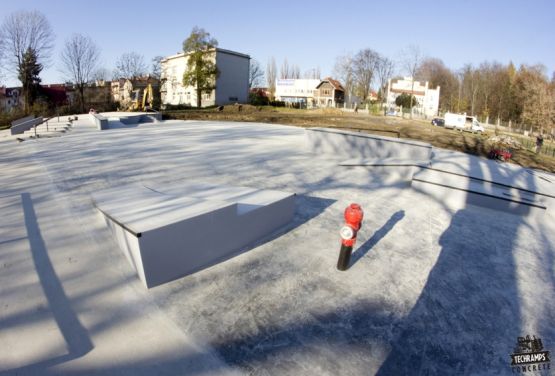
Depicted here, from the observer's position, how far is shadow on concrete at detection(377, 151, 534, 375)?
261 centimetres

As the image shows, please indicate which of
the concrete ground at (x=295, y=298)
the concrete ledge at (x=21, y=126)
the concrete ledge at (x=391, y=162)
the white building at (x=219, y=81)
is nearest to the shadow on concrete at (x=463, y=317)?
the concrete ground at (x=295, y=298)

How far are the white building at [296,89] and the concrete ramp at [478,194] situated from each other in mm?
72513

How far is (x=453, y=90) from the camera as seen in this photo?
8362 cm

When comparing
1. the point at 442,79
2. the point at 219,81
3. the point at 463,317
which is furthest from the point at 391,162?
the point at 442,79

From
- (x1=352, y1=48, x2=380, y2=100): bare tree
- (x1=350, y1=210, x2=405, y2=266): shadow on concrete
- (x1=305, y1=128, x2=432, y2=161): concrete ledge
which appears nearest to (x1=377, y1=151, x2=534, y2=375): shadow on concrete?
(x1=350, y1=210, x2=405, y2=266): shadow on concrete

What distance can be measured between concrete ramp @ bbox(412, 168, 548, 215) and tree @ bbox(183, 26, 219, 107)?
40345 millimetres

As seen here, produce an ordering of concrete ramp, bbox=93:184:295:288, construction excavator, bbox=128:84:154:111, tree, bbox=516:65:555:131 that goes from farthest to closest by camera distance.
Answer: tree, bbox=516:65:555:131
construction excavator, bbox=128:84:154:111
concrete ramp, bbox=93:184:295:288

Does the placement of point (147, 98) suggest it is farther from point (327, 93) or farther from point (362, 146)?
point (327, 93)

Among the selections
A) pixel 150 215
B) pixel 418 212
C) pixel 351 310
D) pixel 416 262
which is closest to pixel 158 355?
pixel 150 215

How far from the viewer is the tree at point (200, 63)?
4219 centimetres

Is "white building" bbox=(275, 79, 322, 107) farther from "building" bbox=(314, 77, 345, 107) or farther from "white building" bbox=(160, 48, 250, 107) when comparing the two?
"white building" bbox=(160, 48, 250, 107)

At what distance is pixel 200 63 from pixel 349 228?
144 ft

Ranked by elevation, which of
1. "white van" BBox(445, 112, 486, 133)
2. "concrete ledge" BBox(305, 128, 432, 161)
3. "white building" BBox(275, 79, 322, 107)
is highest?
"white building" BBox(275, 79, 322, 107)

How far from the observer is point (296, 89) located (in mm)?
79312
